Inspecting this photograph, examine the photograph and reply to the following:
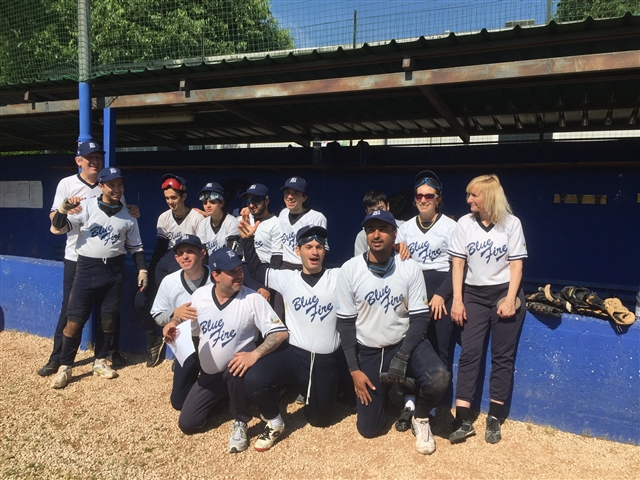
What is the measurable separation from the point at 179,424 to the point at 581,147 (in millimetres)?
5744

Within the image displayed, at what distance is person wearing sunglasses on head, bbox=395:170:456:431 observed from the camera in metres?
3.45

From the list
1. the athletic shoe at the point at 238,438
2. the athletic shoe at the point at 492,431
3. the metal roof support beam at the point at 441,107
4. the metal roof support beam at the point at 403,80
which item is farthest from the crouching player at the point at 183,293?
the metal roof support beam at the point at 441,107

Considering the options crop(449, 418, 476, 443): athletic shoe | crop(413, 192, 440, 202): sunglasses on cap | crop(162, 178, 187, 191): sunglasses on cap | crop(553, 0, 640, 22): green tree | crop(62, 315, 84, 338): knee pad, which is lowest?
crop(449, 418, 476, 443): athletic shoe

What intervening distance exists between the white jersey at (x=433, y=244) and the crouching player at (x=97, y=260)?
2.54 metres

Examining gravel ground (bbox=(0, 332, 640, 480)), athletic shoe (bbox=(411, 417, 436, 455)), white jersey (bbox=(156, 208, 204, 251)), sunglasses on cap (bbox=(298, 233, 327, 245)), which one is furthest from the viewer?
white jersey (bbox=(156, 208, 204, 251))

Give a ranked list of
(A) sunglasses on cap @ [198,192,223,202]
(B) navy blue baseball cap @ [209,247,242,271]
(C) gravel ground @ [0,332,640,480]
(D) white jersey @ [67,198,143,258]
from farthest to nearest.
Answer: (A) sunglasses on cap @ [198,192,223,202] < (D) white jersey @ [67,198,143,258] < (B) navy blue baseball cap @ [209,247,242,271] < (C) gravel ground @ [0,332,640,480]

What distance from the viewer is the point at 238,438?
3146mm

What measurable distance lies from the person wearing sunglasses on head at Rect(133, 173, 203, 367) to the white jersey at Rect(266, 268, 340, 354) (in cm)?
151

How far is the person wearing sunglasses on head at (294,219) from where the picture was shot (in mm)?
4016

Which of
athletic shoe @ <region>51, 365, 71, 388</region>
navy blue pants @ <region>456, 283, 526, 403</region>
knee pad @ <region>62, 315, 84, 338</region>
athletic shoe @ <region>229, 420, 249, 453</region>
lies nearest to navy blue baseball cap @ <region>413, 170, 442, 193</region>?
navy blue pants @ <region>456, 283, 526, 403</region>

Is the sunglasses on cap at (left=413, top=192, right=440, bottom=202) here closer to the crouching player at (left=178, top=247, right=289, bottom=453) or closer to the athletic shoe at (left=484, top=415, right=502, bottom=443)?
the crouching player at (left=178, top=247, right=289, bottom=453)

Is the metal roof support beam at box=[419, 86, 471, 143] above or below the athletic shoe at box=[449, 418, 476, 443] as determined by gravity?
above

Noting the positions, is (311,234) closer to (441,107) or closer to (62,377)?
(441,107)

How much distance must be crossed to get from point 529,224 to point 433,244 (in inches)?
133
